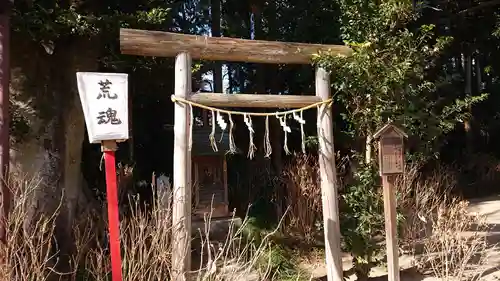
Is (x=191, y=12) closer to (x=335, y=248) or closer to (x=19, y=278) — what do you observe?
(x=335, y=248)

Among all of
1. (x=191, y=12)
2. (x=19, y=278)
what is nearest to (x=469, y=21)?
(x=191, y=12)

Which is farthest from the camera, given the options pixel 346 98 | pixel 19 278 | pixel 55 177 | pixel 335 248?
pixel 55 177

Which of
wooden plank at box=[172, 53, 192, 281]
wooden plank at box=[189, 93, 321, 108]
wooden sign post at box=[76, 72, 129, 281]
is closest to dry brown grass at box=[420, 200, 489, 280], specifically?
wooden plank at box=[189, 93, 321, 108]

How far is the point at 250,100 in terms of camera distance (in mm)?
5125

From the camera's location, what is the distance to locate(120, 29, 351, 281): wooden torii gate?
4516mm

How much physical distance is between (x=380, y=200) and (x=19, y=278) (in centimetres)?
415

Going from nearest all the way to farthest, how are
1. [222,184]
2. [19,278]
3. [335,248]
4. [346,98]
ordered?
[19,278], [335,248], [346,98], [222,184]

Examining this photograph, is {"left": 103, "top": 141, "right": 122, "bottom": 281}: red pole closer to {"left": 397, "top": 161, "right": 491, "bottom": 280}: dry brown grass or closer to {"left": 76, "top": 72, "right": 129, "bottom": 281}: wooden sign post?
{"left": 76, "top": 72, "right": 129, "bottom": 281}: wooden sign post

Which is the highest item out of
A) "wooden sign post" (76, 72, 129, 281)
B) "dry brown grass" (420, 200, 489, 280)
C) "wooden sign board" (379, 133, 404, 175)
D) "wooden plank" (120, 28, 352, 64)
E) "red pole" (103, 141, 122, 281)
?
"wooden plank" (120, 28, 352, 64)

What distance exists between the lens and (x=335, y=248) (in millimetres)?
5359

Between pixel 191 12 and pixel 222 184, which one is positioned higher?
pixel 191 12

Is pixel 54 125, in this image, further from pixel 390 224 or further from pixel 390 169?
pixel 390 224

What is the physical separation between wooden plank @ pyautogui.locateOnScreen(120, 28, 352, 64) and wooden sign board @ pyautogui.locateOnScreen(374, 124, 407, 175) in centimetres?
109

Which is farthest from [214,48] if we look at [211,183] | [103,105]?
[211,183]
